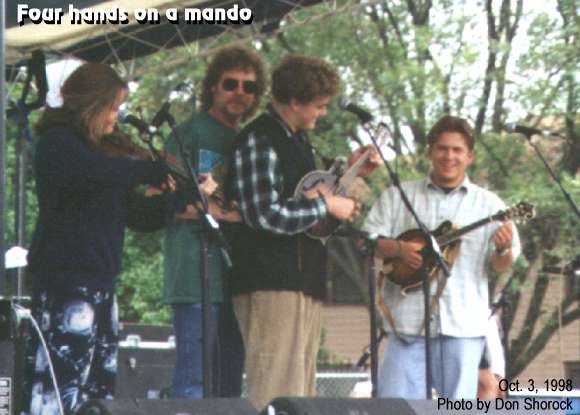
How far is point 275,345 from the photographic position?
17.8 feet

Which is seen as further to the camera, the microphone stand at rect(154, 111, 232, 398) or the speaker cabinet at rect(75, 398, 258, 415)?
the microphone stand at rect(154, 111, 232, 398)

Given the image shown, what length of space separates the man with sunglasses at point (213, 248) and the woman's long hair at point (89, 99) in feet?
1.52

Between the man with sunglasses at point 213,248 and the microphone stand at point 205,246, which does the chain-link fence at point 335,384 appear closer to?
the man with sunglasses at point 213,248

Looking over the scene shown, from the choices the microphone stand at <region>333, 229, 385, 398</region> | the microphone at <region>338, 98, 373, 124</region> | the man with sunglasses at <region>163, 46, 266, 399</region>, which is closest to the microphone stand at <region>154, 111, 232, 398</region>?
the man with sunglasses at <region>163, 46, 266, 399</region>

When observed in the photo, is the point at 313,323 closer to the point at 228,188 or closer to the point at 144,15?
the point at 228,188

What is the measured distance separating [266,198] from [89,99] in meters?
0.86

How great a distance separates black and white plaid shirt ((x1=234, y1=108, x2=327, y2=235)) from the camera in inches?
214

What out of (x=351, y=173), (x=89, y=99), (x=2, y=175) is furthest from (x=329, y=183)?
(x=2, y=175)

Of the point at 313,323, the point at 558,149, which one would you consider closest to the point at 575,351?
Answer: the point at 558,149

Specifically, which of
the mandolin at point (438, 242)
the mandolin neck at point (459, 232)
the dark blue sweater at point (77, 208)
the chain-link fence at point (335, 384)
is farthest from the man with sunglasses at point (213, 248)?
the chain-link fence at point (335, 384)

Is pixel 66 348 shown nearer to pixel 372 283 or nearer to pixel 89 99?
pixel 89 99

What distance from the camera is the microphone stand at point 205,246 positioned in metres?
4.99

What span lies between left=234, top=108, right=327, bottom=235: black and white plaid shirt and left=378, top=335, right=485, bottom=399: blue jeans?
85 cm

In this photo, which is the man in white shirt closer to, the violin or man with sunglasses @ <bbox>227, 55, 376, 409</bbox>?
man with sunglasses @ <bbox>227, 55, 376, 409</bbox>
